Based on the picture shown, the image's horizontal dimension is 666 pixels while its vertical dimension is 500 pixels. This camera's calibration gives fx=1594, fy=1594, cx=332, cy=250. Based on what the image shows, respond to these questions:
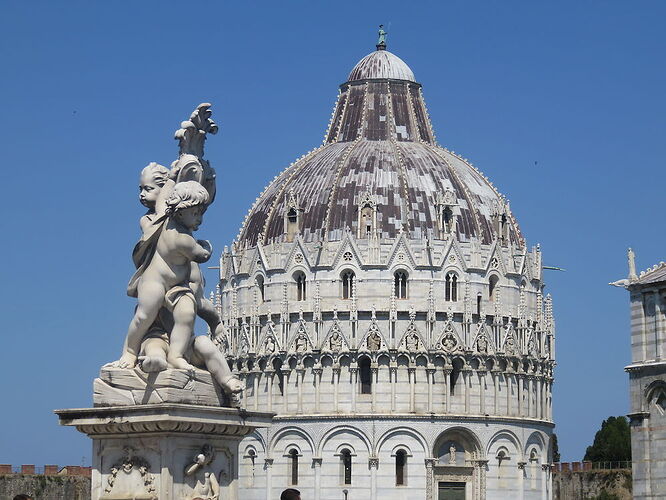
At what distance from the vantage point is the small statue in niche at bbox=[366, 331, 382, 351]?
347 feet

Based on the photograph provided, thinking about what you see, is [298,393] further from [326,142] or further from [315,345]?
[326,142]

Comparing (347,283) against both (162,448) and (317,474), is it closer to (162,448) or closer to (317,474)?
(317,474)

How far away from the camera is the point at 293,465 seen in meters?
108

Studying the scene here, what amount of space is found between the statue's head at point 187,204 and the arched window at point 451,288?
92.6m

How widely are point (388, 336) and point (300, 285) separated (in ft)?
24.4

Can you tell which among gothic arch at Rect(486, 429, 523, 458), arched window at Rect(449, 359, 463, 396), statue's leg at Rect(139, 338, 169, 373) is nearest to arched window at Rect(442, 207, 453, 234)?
arched window at Rect(449, 359, 463, 396)

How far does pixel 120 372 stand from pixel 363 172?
95643 mm

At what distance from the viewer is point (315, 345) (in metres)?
107

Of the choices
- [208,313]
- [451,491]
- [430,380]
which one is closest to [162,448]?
[208,313]

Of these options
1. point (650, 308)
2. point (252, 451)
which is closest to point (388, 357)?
point (252, 451)

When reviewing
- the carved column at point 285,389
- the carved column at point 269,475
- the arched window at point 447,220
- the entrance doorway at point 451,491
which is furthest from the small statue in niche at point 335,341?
the entrance doorway at point 451,491

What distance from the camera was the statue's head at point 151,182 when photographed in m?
16.2

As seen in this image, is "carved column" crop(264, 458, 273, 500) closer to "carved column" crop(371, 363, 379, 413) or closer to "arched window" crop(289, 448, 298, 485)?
"arched window" crop(289, 448, 298, 485)

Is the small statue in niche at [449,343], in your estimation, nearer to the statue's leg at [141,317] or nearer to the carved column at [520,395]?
the carved column at [520,395]
